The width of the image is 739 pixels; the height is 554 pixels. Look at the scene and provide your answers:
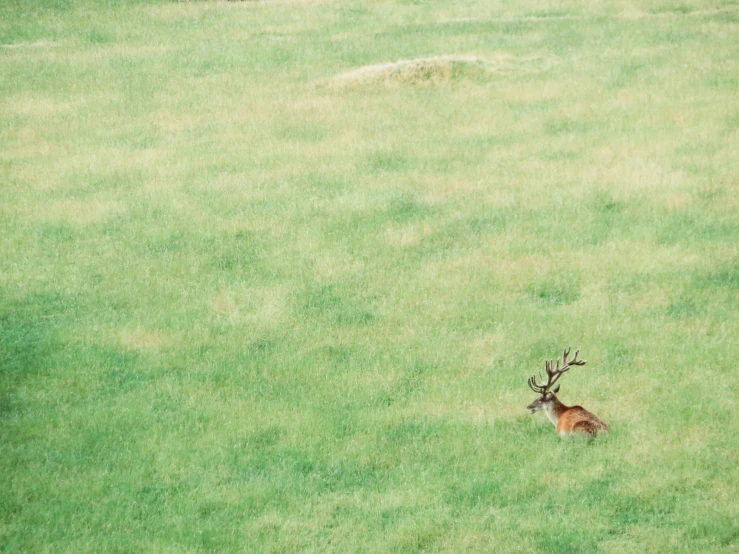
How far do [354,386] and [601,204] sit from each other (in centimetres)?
887

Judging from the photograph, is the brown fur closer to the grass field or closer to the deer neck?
the deer neck

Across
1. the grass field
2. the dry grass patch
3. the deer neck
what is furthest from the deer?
the dry grass patch

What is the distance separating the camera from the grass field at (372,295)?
37.5 feet

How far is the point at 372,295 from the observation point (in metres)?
17.6

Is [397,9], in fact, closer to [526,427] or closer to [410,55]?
[410,55]

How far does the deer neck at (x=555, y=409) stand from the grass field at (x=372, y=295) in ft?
0.92

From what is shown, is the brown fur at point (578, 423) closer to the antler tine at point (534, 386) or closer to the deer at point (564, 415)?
the deer at point (564, 415)

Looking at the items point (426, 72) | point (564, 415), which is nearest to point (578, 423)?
point (564, 415)

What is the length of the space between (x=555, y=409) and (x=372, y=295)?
557cm

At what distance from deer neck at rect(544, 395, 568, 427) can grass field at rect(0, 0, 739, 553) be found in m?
0.28

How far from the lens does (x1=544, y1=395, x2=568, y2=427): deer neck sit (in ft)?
41.5

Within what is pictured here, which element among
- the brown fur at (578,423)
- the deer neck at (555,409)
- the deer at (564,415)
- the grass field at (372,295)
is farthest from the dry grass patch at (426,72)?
the brown fur at (578,423)

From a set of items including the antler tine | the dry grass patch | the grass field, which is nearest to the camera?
the grass field

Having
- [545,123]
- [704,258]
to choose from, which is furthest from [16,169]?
[704,258]
